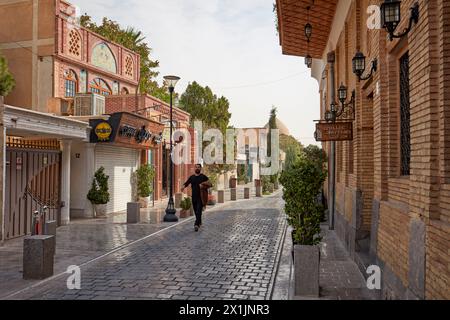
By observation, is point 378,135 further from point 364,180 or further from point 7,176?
point 7,176

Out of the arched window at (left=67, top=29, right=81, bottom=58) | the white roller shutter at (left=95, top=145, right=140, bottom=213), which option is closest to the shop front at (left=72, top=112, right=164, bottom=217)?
the white roller shutter at (left=95, top=145, right=140, bottom=213)

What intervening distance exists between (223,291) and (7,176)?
23.5 feet

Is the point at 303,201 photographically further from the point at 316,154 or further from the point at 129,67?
the point at 129,67

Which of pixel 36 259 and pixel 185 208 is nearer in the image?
pixel 36 259

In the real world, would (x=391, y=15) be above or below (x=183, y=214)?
above

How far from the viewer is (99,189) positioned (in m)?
15.1

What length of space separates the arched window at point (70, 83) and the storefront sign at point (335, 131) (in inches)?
513

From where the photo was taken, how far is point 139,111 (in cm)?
1855

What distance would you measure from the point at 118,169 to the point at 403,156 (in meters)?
13.5

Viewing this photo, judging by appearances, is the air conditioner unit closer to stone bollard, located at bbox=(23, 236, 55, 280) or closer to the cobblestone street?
the cobblestone street

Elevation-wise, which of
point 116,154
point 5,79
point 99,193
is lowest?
point 99,193

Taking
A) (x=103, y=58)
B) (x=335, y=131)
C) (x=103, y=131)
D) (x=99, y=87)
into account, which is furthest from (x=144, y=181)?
(x=335, y=131)

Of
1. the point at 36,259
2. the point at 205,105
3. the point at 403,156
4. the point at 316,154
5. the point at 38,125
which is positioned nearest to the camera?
the point at 403,156

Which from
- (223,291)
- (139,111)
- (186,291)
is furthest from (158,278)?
(139,111)
